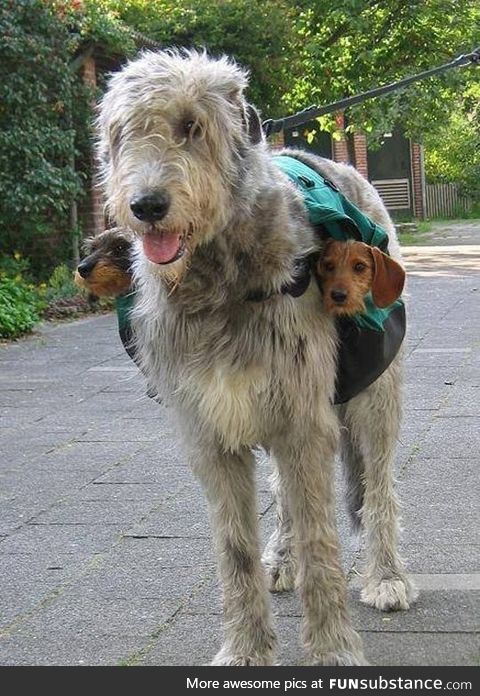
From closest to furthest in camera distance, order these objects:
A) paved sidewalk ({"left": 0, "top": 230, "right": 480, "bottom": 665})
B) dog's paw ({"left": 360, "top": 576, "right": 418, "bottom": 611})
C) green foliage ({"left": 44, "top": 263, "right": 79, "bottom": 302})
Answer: paved sidewalk ({"left": 0, "top": 230, "right": 480, "bottom": 665}) → dog's paw ({"left": 360, "top": 576, "right": 418, "bottom": 611}) → green foliage ({"left": 44, "top": 263, "right": 79, "bottom": 302})

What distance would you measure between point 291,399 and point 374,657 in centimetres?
102

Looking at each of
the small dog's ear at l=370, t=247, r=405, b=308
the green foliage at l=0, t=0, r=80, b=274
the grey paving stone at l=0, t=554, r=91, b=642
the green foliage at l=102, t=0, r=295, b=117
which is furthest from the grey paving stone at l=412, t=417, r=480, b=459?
the green foliage at l=102, t=0, r=295, b=117

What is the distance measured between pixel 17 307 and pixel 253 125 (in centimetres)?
1009

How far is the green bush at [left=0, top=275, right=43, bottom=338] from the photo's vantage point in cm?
1305

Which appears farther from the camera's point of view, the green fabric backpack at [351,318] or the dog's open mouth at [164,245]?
the green fabric backpack at [351,318]

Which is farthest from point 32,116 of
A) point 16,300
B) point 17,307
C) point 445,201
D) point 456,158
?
point 456,158

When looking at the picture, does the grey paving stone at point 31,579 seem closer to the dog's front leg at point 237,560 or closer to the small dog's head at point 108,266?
the dog's front leg at point 237,560

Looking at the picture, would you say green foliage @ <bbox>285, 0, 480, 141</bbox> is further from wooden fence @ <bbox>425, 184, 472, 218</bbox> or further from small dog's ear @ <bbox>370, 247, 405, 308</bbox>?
small dog's ear @ <bbox>370, 247, 405, 308</bbox>

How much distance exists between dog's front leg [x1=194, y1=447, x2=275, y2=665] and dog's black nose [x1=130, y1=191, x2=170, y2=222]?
0.90 meters

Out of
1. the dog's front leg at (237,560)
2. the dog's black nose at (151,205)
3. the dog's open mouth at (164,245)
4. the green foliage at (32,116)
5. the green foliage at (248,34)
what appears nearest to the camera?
the dog's black nose at (151,205)

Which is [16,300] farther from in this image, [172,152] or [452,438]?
[172,152]

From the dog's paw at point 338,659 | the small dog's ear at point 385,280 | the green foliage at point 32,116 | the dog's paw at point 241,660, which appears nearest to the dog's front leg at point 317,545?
the dog's paw at point 338,659

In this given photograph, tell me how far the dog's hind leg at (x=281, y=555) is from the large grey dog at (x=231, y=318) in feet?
3.00

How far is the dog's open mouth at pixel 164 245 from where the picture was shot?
3.46 m
